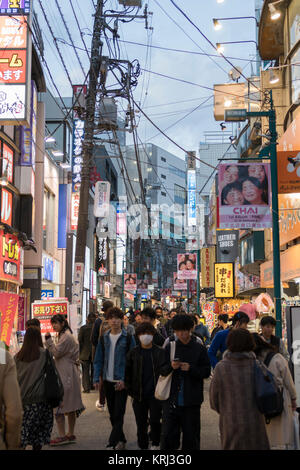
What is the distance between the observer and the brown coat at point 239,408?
18.0ft

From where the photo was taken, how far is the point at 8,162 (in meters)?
21.1

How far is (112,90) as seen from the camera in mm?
21891

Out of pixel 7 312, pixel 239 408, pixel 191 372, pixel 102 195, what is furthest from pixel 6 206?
pixel 239 408

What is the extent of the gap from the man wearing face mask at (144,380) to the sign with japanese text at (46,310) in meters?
7.02

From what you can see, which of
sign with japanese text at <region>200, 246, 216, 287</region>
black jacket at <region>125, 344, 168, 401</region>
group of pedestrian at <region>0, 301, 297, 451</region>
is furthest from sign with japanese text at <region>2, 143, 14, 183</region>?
sign with japanese text at <region>200, 246, 216, 287</region>

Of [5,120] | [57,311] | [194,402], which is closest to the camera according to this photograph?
[194,402]

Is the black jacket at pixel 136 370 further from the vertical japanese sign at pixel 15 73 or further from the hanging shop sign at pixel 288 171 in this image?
the vertical japanese sign at pixel 15 73

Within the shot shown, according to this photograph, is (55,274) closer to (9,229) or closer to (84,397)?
(9,229)

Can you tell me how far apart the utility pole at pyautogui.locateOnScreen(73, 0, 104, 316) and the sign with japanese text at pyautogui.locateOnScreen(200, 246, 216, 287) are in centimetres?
2426

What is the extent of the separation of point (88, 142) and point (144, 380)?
38.6 feet

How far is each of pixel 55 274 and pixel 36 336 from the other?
941 inches

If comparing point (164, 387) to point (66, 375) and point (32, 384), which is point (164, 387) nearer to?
point (32, 384)

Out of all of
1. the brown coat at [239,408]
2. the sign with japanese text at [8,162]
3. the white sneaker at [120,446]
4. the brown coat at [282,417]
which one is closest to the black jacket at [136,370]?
the white sneaker at [120,446]

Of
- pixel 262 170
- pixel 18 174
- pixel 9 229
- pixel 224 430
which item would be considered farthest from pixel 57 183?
pixel 224 430
